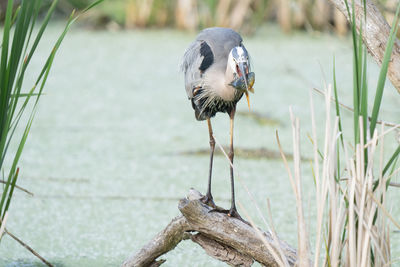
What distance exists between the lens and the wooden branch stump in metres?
1.33

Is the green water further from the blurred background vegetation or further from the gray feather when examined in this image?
the gray feather

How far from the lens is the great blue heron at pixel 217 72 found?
4.52ft

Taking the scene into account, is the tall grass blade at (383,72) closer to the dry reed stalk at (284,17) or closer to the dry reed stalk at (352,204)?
the dry reed stalk at (352,204)

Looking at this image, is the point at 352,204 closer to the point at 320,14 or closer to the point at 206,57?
the point at 206,57

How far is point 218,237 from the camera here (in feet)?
4.50

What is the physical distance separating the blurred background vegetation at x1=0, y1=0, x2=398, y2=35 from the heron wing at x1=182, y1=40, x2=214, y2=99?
97.6 inches

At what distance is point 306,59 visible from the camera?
158 inches

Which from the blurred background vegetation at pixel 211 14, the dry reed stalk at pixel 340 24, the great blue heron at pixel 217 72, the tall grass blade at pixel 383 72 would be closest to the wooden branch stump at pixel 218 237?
the great blue heron at pixel 217 72

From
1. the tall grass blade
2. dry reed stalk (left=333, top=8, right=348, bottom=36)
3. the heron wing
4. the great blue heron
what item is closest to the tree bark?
the tall grass blade

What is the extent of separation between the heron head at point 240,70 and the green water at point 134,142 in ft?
0.76

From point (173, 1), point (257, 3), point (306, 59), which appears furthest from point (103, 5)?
point (306, 59)

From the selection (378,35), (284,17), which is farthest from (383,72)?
(284,17)

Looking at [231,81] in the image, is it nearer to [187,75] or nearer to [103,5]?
[187,75]

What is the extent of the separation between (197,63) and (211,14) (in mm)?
2539
